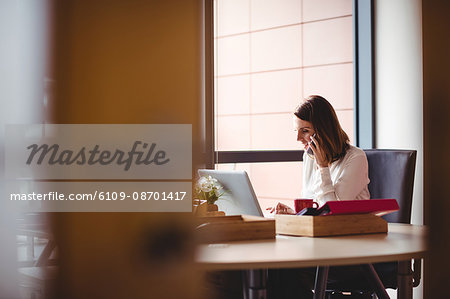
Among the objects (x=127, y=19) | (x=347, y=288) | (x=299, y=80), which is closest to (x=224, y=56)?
(x=299, y=80)

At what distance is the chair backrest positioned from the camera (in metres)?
2.42

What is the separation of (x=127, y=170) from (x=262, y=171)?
3522 millimetres

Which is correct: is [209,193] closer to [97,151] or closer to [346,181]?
[346,181]

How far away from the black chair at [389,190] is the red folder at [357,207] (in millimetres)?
518

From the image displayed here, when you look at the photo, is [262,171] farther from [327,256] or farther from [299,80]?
[327,256]

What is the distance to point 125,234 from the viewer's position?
1.79 feet

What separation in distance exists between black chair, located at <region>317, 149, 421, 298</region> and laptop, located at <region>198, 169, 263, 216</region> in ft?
1.87

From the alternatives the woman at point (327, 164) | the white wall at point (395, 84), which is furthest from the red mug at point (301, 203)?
the white wall at point (395, 84)

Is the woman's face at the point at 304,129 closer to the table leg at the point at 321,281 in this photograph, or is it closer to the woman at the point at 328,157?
the woman at the point at 328,157

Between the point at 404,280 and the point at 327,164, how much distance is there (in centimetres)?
84

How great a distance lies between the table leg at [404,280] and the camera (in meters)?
1.73

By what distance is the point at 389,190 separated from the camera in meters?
2.47

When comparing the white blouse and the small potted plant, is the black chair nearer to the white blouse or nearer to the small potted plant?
the white blouse

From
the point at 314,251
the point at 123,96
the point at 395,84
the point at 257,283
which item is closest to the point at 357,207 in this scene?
the point at 314,251
